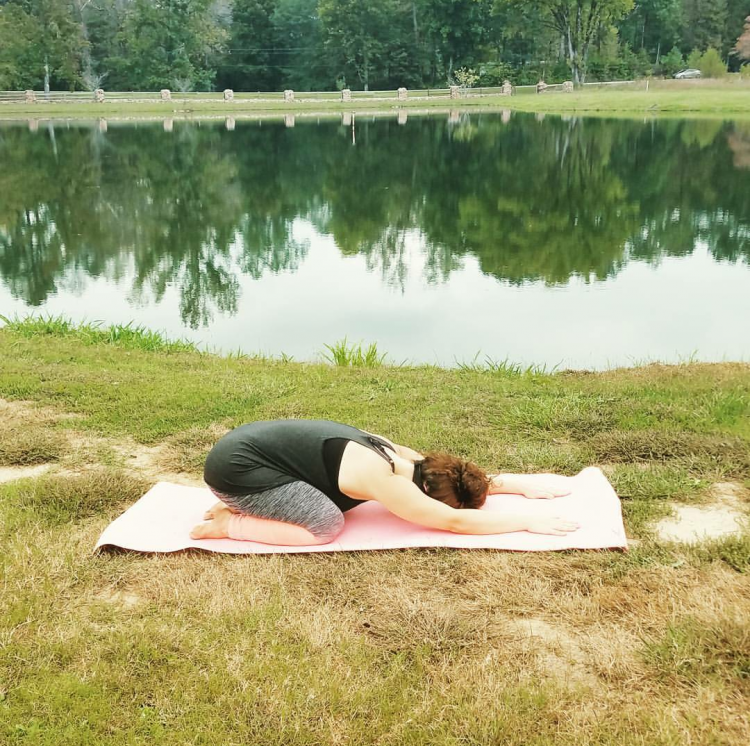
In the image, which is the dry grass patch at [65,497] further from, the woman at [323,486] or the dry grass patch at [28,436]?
the woman at [323,486]

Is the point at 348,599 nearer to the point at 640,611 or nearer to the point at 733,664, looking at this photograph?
the point at 640,611

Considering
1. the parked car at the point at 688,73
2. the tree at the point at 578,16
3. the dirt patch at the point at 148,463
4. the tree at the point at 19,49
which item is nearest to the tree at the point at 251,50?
the tree at the point at 19,49

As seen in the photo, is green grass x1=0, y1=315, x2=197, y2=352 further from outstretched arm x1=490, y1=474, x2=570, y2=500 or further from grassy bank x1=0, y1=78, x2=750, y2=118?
grassy bank x1=0, y1=78, x2=750, y2=118

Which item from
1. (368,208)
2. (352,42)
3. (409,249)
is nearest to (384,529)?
(409,249)

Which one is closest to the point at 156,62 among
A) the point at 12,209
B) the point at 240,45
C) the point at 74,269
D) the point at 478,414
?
the point at 240,45

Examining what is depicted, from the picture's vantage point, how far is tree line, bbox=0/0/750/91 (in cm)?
5766

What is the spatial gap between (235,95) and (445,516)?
2510 inches

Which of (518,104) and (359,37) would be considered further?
(359,37)

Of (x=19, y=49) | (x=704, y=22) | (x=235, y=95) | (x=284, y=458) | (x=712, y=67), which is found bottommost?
(x=284, y=458)

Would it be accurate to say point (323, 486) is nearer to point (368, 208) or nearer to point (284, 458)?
point (284, 458)

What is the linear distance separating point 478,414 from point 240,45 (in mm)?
70811

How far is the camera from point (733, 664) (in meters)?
2.74

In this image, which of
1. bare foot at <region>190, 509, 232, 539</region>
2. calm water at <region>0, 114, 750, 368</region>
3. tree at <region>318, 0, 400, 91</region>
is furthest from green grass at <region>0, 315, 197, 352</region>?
tree at <region>318, 0, 400, 91</region>

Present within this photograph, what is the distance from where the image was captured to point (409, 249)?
42.8 feet
